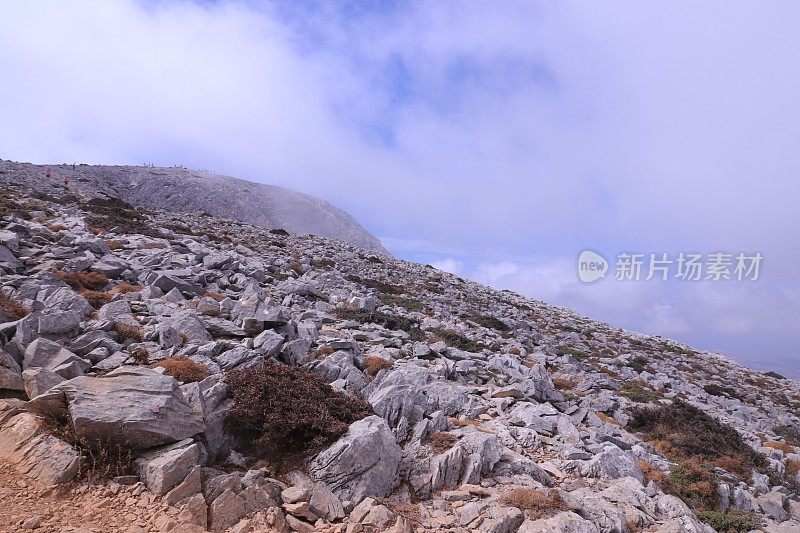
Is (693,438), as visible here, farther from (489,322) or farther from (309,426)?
(489,322)

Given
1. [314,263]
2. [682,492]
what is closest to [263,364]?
[682,492]

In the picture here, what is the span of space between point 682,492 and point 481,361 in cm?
802

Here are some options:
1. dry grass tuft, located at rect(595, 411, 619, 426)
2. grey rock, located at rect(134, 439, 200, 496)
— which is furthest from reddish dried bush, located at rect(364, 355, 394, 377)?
dry grass tuft, located at rect(595, 411, 619, 426)

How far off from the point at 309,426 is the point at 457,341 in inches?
485

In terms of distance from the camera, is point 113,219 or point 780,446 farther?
point 113,219

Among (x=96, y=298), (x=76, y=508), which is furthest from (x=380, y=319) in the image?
(x=76, y=508)

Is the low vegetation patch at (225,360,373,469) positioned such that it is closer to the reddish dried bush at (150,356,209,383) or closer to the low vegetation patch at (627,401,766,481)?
the reddish dried bush at (150,356,209,383)

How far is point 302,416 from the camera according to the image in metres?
9.03

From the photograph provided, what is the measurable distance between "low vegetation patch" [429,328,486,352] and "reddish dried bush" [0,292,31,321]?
48.2ft

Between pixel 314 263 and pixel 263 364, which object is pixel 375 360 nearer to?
pixel 263 364

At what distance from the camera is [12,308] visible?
11883mm

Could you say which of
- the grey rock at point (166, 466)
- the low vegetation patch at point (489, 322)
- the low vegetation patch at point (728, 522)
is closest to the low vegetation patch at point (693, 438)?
the low vegetation patch at point (728, 522)

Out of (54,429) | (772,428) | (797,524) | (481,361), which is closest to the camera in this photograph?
(54,429)

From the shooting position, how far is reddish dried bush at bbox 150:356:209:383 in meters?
10.3
